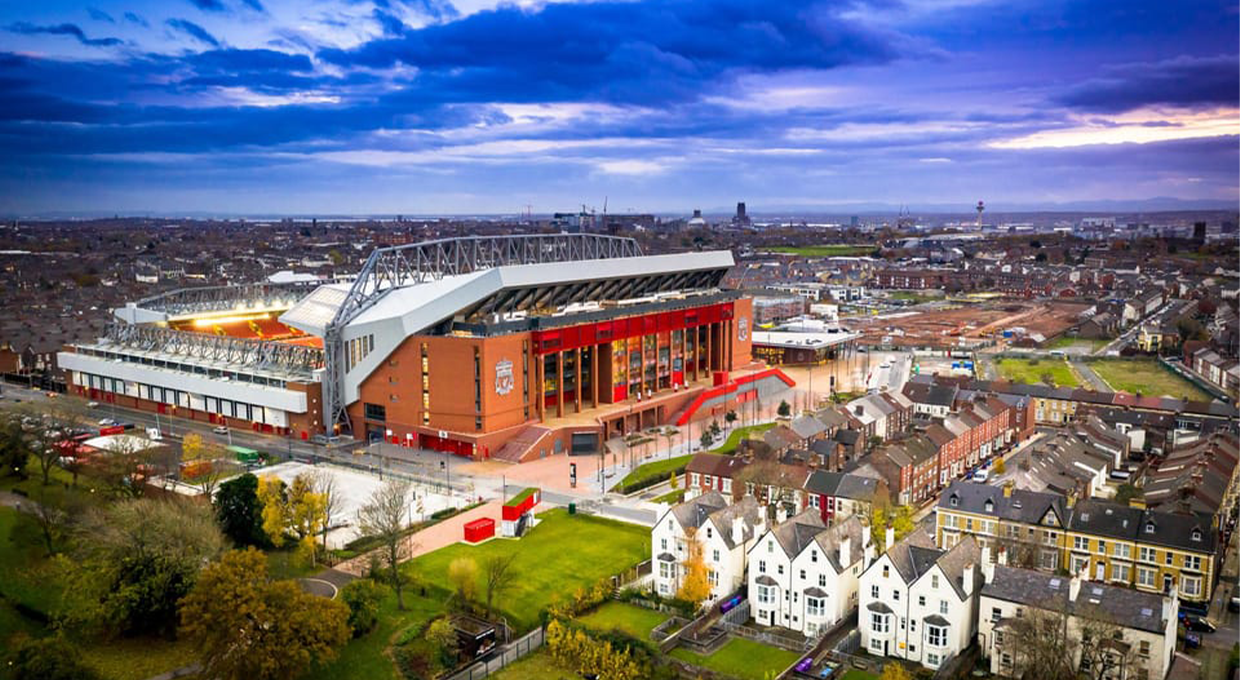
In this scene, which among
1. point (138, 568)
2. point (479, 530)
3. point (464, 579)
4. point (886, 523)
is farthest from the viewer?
point (479, 530)

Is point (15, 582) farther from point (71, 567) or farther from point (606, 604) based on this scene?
point (606, 604)

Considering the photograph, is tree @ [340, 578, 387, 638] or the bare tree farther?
the bare tree

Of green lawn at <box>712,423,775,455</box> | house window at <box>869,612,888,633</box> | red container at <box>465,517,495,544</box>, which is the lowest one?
green lawn at <box>712,423,775,455</box>

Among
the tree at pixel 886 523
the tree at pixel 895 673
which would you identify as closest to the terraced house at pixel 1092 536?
the tree at pixel 886 523

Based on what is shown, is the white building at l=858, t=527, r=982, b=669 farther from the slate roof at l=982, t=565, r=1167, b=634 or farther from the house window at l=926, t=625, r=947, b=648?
the slate roof at l=982, t=565, r=1167, b=634

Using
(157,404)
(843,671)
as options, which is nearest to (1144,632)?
(843,671)

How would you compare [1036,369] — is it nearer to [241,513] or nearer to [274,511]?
[274,511]

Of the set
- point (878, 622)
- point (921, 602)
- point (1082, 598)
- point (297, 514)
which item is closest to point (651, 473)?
point (297, 514)

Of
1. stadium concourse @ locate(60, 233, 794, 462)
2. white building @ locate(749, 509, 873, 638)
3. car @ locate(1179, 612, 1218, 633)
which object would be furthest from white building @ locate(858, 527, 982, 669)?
stadium concourse @ locate(60, 233, 794, 462)
